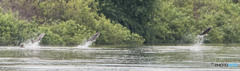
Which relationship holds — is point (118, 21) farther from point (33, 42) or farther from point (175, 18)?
point (33, 42)

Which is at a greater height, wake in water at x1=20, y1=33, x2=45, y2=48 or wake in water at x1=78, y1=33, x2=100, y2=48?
wake in water at x1=20, y1=33, x2=45, y2=48

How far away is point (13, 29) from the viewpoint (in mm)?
35625

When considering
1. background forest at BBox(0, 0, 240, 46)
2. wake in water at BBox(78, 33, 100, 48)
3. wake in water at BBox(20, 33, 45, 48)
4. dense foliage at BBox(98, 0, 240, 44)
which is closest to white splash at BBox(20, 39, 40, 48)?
wake in water at BBox(20, 33, 45, 48)

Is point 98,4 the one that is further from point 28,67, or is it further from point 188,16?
point 28,67

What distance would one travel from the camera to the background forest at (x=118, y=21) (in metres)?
37.3

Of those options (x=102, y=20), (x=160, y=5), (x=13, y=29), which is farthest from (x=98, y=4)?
(x=13, y=29)

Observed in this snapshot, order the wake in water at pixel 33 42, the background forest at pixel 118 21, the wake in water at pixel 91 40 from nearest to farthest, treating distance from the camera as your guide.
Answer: the wake in water at pixel 33 42, the wake in water at pixel 91 40, the background forest at pixel 118 21

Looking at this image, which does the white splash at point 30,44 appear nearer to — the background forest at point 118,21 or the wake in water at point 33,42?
the wake in water at point 33,42

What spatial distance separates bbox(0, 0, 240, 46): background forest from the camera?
37.3 metres

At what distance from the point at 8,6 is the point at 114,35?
792 centimetres

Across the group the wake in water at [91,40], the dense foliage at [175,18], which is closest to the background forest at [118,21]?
the dense foliage at [175,18]

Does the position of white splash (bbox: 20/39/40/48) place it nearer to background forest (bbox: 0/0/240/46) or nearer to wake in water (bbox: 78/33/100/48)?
background forest (bbox: 0/0/240/46)

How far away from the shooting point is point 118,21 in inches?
1965

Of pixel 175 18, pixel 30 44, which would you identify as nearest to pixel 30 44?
pixel 30 44
